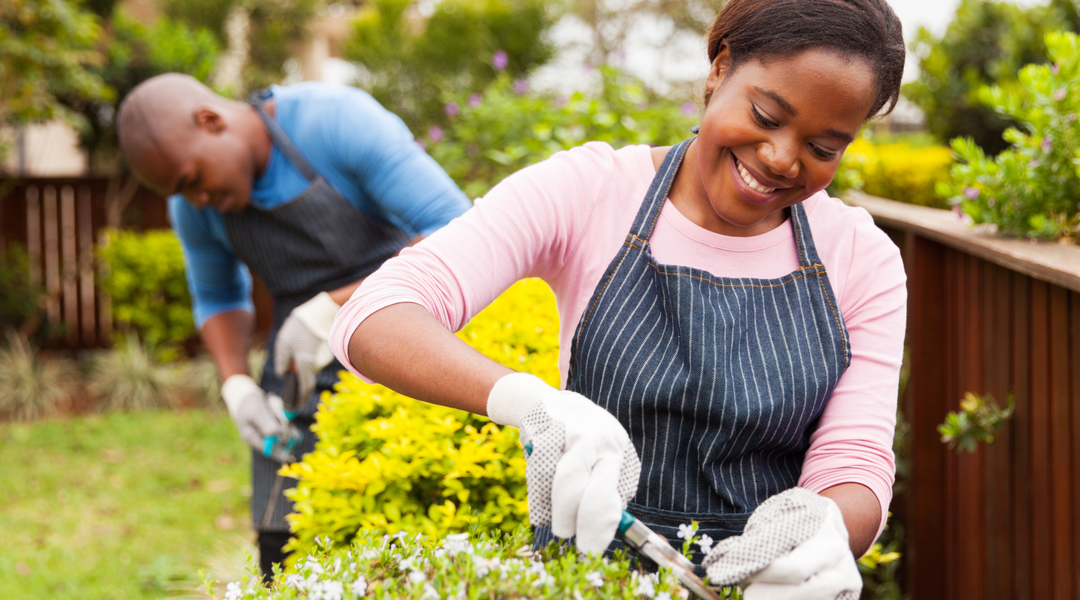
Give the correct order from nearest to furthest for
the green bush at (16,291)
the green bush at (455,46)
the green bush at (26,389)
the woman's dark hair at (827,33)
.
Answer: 1. the woman's dark hair at (827,33)
2. the green bush at (26,389)
3. the green bush at (16,291)
4. the green bush at (455,46)

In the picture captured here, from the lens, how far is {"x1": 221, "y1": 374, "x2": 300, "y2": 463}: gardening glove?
2.65 metres

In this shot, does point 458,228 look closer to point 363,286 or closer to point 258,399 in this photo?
point 363,286

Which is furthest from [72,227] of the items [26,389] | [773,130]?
[773,130]

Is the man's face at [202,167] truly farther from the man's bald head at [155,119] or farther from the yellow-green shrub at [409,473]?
the yellow-green shrub at [409,473]

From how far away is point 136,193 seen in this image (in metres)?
9.46

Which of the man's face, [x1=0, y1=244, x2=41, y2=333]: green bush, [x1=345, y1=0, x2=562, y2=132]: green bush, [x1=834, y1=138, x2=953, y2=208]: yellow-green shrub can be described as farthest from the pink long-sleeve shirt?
[x1=345, y1=0, x2=562, y2=132]: green bush

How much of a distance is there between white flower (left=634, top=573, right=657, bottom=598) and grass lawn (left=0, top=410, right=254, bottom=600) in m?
2.74

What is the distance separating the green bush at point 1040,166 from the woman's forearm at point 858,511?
1341 mm

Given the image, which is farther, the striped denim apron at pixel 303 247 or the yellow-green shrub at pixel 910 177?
the yellow-green shrub at pixel 910 177

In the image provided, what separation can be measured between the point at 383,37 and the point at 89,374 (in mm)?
5622

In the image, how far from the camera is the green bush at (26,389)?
7.35 metres

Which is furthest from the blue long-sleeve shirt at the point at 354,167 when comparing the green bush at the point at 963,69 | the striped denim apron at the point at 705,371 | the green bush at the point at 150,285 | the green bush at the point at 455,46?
the green bush at the point at 455,46

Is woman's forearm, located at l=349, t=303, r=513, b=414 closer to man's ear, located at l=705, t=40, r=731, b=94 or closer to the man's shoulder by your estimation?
man's ear, located at l=705, t=40, r=731, b=94

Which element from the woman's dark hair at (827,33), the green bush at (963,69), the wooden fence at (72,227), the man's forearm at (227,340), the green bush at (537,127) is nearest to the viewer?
the woman's dark hair at (827,33)
